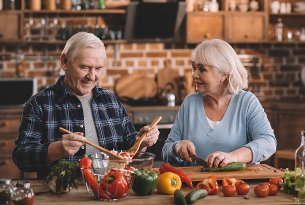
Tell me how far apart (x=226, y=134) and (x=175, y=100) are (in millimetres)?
3114

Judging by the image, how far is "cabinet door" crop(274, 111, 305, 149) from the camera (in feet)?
20.3

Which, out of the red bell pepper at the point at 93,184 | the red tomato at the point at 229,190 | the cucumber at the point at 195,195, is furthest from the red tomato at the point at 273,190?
the red bell pepper at the point at 93,184

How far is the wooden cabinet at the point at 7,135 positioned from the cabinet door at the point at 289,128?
2544mm

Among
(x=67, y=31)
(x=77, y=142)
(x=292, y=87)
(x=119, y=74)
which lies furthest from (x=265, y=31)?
(x=77, y=142)

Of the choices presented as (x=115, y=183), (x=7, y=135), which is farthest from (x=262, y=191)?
(x=7, y=135)

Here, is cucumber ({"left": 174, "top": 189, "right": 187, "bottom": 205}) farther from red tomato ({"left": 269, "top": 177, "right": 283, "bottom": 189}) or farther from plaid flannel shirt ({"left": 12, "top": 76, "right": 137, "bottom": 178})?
plaid flannel shirt ({"left": 12, "top": 76, "right": 137, "bottom": 178})

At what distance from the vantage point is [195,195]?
2496mm

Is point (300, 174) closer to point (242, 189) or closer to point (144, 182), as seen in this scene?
point (242, 189)

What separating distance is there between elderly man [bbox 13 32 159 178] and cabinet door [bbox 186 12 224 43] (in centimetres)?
321

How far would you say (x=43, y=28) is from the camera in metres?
6.39

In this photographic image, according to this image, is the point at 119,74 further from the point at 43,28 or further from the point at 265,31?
the point at 265,31

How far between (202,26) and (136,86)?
925mm

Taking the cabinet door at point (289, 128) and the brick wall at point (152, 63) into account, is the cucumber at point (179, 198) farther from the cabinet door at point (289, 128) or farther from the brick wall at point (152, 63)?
the brick wall at point (152, 63)

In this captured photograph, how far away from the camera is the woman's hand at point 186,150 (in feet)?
10.2
